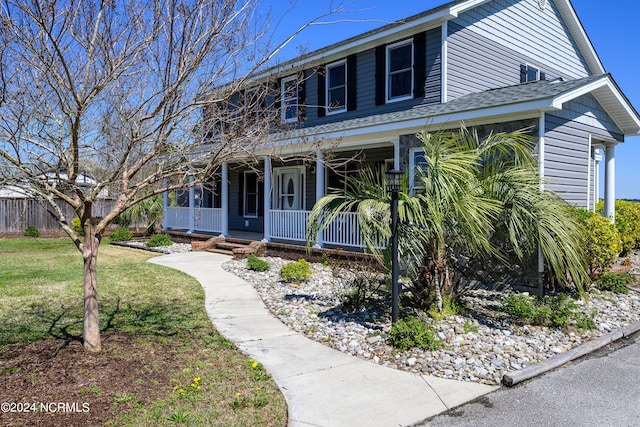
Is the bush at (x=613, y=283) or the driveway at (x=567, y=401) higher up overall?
the bush at (x=613, y=283)

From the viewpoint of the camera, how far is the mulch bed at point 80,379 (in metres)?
3.61

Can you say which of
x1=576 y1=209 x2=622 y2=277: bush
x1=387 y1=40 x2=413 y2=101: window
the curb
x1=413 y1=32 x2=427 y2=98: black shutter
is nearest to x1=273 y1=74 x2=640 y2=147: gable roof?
x1=413 y1=32 x2=427 y2=98: black shutter

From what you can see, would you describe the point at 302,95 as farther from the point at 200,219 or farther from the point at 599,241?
the point at 599,241

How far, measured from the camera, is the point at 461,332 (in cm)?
587

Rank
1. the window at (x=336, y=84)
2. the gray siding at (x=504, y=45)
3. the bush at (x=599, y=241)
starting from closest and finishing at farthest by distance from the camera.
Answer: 1. the bush at (x=599, y=241)
2. the gray siding at (x=504, y=45)
3. the window at (x=336, y=84)

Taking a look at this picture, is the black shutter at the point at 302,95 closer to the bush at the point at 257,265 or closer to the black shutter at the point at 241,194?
the bush at the point at 257,265

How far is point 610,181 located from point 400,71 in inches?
255

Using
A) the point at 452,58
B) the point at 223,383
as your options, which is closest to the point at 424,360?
the point at 223,383

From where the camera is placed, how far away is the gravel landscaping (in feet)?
16.4

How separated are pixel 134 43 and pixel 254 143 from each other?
164 centimetres

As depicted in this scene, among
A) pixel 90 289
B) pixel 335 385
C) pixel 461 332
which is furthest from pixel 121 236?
pixel 335 385

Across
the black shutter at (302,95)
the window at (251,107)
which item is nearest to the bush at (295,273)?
the black shutter at (302,95)

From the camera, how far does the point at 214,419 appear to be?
11.9ft

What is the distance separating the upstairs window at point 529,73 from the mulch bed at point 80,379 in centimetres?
1322
